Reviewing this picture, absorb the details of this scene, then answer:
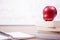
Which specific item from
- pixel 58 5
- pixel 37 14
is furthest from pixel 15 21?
pixel 58 5

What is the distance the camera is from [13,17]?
6.88 feet

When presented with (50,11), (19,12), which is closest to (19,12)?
(19,12)

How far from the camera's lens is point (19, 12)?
82.0 inches

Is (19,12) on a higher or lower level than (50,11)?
higher

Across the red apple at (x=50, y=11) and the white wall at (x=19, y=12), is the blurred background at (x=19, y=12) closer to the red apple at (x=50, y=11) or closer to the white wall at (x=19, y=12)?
the white wall at (x=19, y=12)

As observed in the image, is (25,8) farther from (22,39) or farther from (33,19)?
(22,39)

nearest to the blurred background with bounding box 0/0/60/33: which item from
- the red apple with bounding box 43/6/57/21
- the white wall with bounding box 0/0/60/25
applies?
the white wall with bounding box 0/0/60/25

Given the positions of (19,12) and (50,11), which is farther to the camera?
(19,12)

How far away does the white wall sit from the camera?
206 cm

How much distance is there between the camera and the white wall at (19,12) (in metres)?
2.06

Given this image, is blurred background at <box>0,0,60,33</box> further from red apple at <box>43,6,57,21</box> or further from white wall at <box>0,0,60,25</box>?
red apple at <box>43,6,57,21</box>

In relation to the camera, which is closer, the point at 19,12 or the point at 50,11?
the point at 50,11

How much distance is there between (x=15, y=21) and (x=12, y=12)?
153 mm

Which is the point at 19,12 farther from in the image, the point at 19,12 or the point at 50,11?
the point at 50,11
